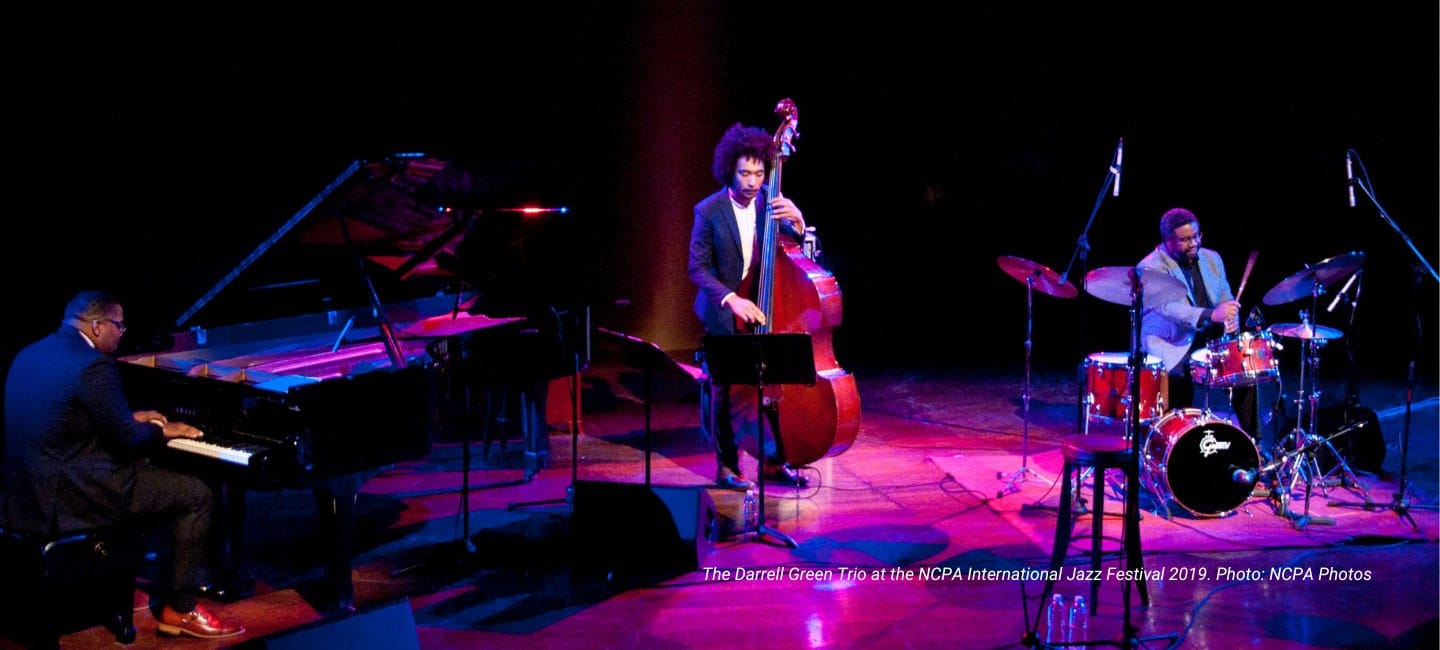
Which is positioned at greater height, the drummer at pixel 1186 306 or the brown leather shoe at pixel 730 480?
the drummer at pixel 1186 306

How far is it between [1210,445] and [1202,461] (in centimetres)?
8

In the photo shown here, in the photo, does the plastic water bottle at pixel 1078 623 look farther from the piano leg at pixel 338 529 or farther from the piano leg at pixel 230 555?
the piano leg at pixel 230 555

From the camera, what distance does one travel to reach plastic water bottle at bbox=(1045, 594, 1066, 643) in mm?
3941

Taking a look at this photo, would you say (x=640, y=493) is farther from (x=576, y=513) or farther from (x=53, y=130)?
(x=53, y=130)

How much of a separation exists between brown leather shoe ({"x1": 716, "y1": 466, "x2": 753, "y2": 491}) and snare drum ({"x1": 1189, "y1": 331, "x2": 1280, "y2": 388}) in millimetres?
2333

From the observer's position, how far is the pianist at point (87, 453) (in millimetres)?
3807

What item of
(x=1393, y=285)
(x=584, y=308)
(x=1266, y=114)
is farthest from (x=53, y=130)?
(x=1393, y=285)

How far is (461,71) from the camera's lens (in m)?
7.98

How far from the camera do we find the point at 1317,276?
16.7ft

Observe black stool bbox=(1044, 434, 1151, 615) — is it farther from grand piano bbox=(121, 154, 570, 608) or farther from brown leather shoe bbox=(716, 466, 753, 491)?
grand piano bbox=(121, 154, 570, 608)

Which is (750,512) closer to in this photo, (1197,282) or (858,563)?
(858,563)

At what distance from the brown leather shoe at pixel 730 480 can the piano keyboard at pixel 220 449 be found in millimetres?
2506

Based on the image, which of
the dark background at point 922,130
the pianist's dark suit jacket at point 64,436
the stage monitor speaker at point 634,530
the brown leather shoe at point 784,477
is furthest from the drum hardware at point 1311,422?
the pianist's dark suit jacket at point 64,436

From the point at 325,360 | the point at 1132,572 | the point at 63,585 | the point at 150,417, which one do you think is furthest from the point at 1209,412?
the point at 63,585
